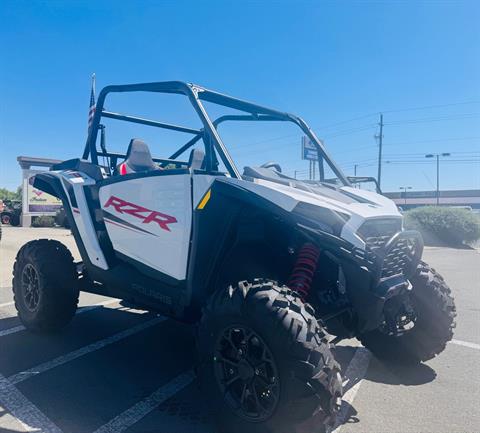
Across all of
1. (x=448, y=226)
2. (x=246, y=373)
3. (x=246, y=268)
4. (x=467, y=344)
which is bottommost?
(x=448, y=226)

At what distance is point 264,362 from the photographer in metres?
2.43

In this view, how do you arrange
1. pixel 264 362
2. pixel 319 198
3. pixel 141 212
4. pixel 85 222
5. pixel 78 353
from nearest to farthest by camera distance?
pixel 264 362 → pixel 319 198 → pixel 141 212 → pixel 78 353 → pixel 85 222

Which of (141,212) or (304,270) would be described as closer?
(304,270)

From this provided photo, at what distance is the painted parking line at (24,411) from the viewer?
8.52 feet

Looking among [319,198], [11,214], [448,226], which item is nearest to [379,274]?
[319,198]

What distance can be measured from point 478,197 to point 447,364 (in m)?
67.7

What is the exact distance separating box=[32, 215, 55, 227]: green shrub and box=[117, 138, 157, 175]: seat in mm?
21110

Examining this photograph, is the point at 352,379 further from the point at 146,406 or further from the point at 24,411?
the point at 24,411

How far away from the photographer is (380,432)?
2602mm

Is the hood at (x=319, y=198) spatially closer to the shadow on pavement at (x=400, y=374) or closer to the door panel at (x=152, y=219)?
the door panel at (x=152, y=219)

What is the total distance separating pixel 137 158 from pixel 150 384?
6.82 feet

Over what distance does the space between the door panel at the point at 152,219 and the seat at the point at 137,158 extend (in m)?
0.34

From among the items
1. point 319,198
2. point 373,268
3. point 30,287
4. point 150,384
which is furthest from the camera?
point 30,287

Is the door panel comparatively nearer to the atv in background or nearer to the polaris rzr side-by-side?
the polaris rzr side-by-side
